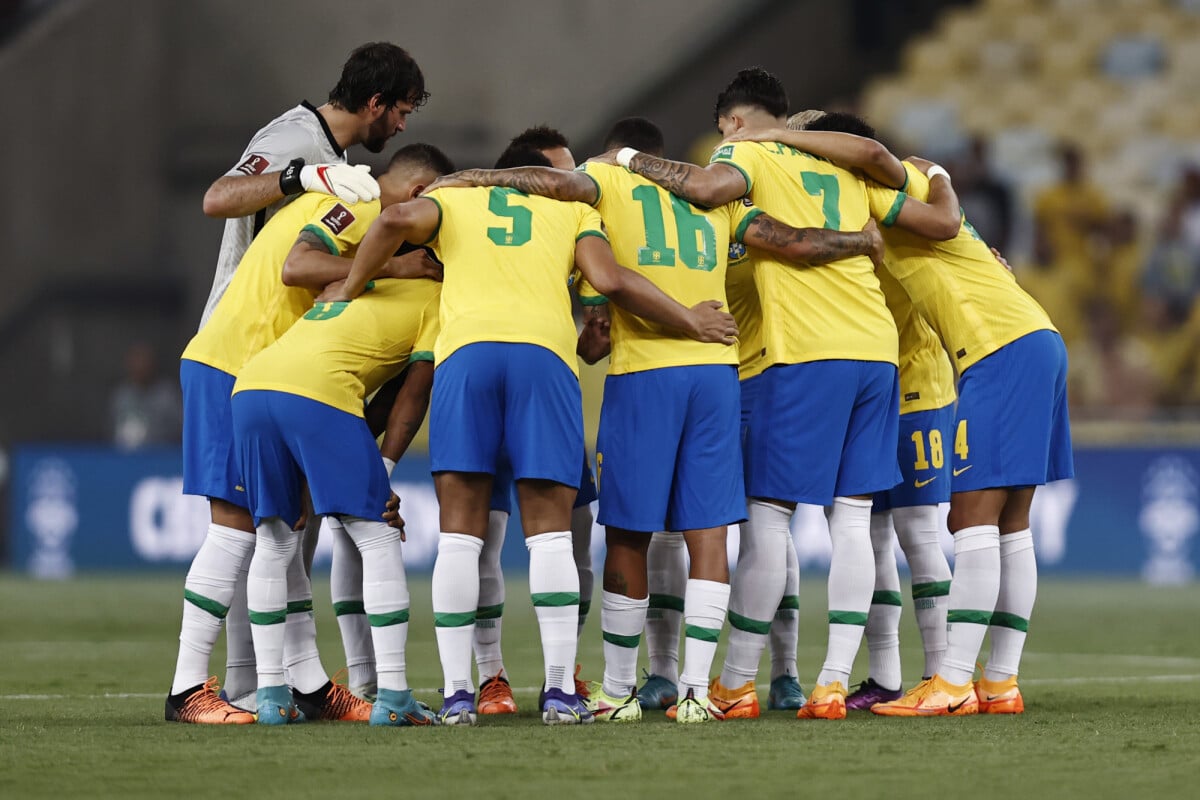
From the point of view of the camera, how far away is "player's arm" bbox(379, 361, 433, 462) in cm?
571

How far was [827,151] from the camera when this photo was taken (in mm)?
5828

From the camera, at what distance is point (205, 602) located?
564 cm

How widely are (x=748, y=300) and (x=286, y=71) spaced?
42.1 ft

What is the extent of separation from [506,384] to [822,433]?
1.12 meters

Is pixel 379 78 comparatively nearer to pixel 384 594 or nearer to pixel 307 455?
pixel 307 455

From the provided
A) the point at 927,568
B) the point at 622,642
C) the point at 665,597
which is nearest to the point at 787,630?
the point at 665,597

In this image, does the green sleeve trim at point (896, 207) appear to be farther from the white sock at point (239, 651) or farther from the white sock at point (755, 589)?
the white sock at point (239, 651)

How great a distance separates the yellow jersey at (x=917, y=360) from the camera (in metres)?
6.31

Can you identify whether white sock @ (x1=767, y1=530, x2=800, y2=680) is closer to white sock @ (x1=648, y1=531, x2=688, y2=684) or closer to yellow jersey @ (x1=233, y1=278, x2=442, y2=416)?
white sock @ (x1=648, y1=531, x2=688, y2=684)

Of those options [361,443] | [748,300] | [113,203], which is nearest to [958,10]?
[113,203]

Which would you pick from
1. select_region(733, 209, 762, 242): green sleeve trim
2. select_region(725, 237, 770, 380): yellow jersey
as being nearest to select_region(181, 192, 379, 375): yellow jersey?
select_region(733, 209, 762, 242): green sleeve trim

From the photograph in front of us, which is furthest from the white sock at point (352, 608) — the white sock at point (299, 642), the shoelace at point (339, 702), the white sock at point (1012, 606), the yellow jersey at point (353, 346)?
the white sock at point (1012, 606)

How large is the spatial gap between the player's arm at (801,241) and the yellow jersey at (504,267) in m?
0.59

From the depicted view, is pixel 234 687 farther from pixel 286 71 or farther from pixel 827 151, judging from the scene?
pixel 286 71
